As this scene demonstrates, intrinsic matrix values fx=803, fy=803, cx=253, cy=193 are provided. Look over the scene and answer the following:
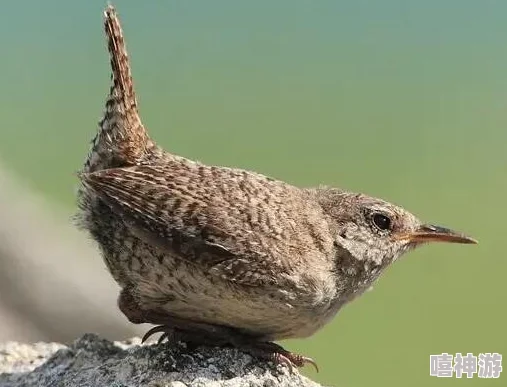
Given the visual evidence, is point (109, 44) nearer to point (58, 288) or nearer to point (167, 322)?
point (167, 322)

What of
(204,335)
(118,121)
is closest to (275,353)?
(204,335)

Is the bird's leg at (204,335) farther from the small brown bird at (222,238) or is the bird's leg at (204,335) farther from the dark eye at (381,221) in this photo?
the dark eye at (381,221)

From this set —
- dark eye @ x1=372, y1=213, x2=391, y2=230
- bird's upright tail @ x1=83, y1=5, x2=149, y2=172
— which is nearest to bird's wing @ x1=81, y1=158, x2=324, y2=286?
bird's upright tail @ x1=83, y1=5, x2=149, y2=172

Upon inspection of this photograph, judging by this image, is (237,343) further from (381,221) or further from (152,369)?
(381,221)

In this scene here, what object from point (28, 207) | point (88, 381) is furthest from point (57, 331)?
point (88, 381)

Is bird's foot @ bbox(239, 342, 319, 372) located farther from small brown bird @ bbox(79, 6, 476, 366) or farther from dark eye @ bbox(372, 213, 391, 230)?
dark eye @ bbox(372, 213, 391, 230)
